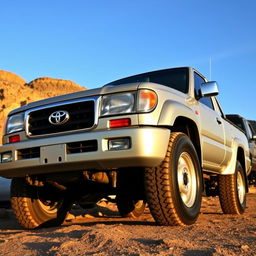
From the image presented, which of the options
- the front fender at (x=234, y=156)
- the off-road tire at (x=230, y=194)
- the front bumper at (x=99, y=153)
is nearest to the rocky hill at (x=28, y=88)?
the front fender at (x=234, y=156)

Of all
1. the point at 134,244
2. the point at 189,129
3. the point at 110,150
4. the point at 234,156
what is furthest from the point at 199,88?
the point at 134,244

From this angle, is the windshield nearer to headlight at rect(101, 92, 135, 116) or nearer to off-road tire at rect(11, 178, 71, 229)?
headlight at rect(101, 92, 135, 116)

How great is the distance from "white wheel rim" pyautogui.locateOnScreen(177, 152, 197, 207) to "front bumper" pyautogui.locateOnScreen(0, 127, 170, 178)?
531mm

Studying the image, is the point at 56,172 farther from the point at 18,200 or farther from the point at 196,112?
the point at 196,112

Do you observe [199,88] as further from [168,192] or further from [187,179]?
[168,192]

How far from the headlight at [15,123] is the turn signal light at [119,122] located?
3.76 ft

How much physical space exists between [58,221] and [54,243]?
2104mm

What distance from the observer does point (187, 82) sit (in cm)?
498

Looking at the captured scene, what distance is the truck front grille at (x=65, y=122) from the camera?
3.65 metres

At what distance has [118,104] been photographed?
11.7ft

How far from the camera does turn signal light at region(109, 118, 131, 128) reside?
3.45 m

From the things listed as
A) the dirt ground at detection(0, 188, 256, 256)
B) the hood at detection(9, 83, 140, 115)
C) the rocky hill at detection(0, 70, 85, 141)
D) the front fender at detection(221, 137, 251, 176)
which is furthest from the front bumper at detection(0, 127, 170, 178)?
the rocky hill at detection(0, 70, 85, 141)

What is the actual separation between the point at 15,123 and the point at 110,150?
1.40 metres

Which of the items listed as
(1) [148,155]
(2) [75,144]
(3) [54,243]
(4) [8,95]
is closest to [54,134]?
(2) [75,144]
